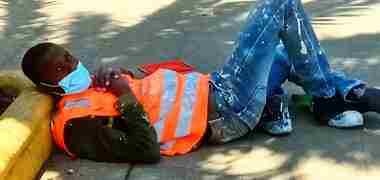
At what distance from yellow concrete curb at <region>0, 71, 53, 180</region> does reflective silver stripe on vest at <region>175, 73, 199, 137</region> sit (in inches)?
26.0

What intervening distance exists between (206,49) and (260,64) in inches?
45.1

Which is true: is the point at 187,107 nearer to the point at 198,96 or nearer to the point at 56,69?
→ the point at 198,96

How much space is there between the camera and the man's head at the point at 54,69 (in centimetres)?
382

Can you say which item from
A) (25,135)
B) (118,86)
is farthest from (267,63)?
(25,135)

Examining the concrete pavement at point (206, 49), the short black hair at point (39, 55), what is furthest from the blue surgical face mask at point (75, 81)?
the concrete pavement at point (206, 49)

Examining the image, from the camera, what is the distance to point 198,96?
13.5 feet

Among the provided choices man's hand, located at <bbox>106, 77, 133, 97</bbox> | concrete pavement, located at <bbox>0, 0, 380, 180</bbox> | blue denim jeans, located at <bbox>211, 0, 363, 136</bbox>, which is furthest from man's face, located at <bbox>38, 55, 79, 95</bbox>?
blue denim jeans, located at <bbox>211, 0, 363, 136</bbox>

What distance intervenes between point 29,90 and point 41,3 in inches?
96.9

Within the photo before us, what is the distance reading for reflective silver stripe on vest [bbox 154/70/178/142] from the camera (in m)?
4.00

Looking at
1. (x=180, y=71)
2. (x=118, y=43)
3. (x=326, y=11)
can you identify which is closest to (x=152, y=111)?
(x=180, y=71)

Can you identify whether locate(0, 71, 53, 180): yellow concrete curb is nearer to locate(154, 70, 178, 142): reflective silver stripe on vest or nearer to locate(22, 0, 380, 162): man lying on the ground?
locate(22, 0, 380, 162): man lying on the ground

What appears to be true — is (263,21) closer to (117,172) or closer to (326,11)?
(117,172)

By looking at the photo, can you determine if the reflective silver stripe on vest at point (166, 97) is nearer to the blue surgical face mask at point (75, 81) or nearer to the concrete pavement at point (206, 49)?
the concrete pavement at point (206, 49)

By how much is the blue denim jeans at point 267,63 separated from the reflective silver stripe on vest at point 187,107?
0.13 m
